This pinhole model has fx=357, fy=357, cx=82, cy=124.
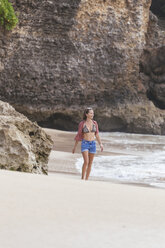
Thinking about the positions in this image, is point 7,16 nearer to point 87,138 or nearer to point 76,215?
point 87,138

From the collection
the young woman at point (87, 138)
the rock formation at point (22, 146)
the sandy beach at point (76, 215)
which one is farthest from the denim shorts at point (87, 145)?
the sandy beach at point (76, 215)

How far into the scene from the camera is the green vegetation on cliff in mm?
17703

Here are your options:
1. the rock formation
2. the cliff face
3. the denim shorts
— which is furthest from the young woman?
the cliff face

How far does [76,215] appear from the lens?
222cm

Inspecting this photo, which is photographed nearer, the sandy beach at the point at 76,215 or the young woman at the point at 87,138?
the sandy beach at the point at 76,215

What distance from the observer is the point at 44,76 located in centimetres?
1948

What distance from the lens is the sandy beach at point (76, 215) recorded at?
1.81 meters

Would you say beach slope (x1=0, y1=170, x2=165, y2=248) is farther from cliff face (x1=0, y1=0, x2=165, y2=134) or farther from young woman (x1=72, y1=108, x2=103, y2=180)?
cliff face (x1=0, y1=0, x2=165, y2=134)

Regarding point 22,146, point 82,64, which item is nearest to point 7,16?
point 82,64

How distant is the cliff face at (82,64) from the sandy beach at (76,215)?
16.6 meters

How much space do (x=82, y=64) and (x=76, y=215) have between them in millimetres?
18253

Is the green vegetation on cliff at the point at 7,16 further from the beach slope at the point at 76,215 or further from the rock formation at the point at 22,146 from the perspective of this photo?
the beach slope at the point at 76,215

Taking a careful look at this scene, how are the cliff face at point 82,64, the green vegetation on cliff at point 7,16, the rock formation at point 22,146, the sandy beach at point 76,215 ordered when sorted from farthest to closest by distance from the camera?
the cliff face at point 82,64, the green vegetation on cliff at point 7,16, the rock formation at point 22,146, the sandy beach at point 76,215

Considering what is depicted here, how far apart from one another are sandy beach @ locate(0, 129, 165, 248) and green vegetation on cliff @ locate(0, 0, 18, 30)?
16.0 meters
